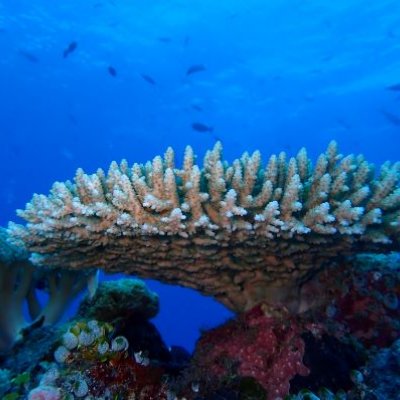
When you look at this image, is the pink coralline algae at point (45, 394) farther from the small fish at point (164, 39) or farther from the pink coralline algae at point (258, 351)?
the small fish at point (164, 39)

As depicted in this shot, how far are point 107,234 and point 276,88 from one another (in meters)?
38.5

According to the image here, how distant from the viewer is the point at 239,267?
12.3 ft

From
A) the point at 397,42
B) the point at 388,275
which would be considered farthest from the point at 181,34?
the point at 388,275

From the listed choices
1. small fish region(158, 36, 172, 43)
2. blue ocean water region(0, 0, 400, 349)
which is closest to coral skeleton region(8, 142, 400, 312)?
blue ocean water region(0, 0, 400, 349)

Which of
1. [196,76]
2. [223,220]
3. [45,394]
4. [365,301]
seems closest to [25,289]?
[45,394]

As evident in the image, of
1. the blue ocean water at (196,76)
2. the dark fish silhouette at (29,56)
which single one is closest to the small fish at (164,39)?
the blue ocean water at (196,76)

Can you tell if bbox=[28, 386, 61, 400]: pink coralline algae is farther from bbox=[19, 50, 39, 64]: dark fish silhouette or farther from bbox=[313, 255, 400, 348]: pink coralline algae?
bbox=[19, 50, 39, 64]: dark fish silhouette

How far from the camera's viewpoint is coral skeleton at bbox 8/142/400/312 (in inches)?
127

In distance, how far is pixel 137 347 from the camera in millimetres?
3980

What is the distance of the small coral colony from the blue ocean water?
18285 millimetres

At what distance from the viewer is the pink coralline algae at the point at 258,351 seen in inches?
122

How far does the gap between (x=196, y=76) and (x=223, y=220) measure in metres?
38.7

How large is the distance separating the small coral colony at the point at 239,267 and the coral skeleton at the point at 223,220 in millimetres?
12

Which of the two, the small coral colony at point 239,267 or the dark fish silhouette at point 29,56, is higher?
the dark fish silhouette at point 29,56
